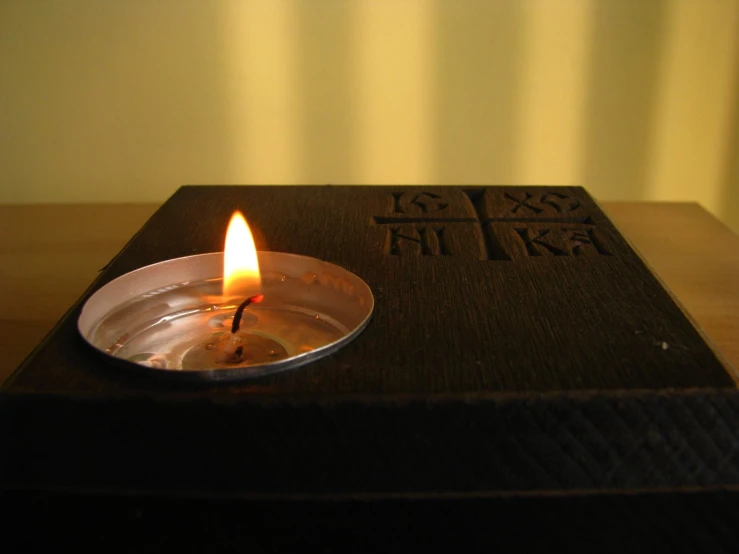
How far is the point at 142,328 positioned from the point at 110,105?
1.93 ft

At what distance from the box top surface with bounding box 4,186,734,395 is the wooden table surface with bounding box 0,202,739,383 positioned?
95mm

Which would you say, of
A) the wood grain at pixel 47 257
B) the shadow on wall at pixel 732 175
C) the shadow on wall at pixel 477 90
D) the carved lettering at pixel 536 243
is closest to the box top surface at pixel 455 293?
the carved lettering at pixel 536 243

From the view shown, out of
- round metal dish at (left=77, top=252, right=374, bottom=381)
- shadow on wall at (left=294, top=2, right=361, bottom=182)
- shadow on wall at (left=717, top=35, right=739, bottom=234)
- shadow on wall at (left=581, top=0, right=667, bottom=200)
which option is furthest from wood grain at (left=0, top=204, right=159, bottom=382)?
shadow on wall at (left=717, top=35, right=739, bottom=234)

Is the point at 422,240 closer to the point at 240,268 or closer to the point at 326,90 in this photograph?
the point at 240,268

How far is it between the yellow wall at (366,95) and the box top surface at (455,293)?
1.01 ft

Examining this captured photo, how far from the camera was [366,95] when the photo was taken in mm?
1052

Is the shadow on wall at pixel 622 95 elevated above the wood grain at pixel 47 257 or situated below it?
above

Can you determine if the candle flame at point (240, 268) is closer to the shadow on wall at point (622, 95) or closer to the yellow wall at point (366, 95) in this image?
the yellow wall at point (366, 95)

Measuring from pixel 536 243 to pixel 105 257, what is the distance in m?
0.42

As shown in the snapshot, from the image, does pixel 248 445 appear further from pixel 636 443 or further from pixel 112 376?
pixel 636 443

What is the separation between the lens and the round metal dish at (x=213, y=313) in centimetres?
52

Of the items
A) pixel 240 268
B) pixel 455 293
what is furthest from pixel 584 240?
pixel 240 268

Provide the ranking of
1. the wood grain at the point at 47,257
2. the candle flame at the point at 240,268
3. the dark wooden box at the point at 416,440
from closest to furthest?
1. the dark wooden box at the point at 416,440
2. the candle flame at the point at 240,268
3. the wood grain at the point at 47,257

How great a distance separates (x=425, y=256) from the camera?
0.60m
